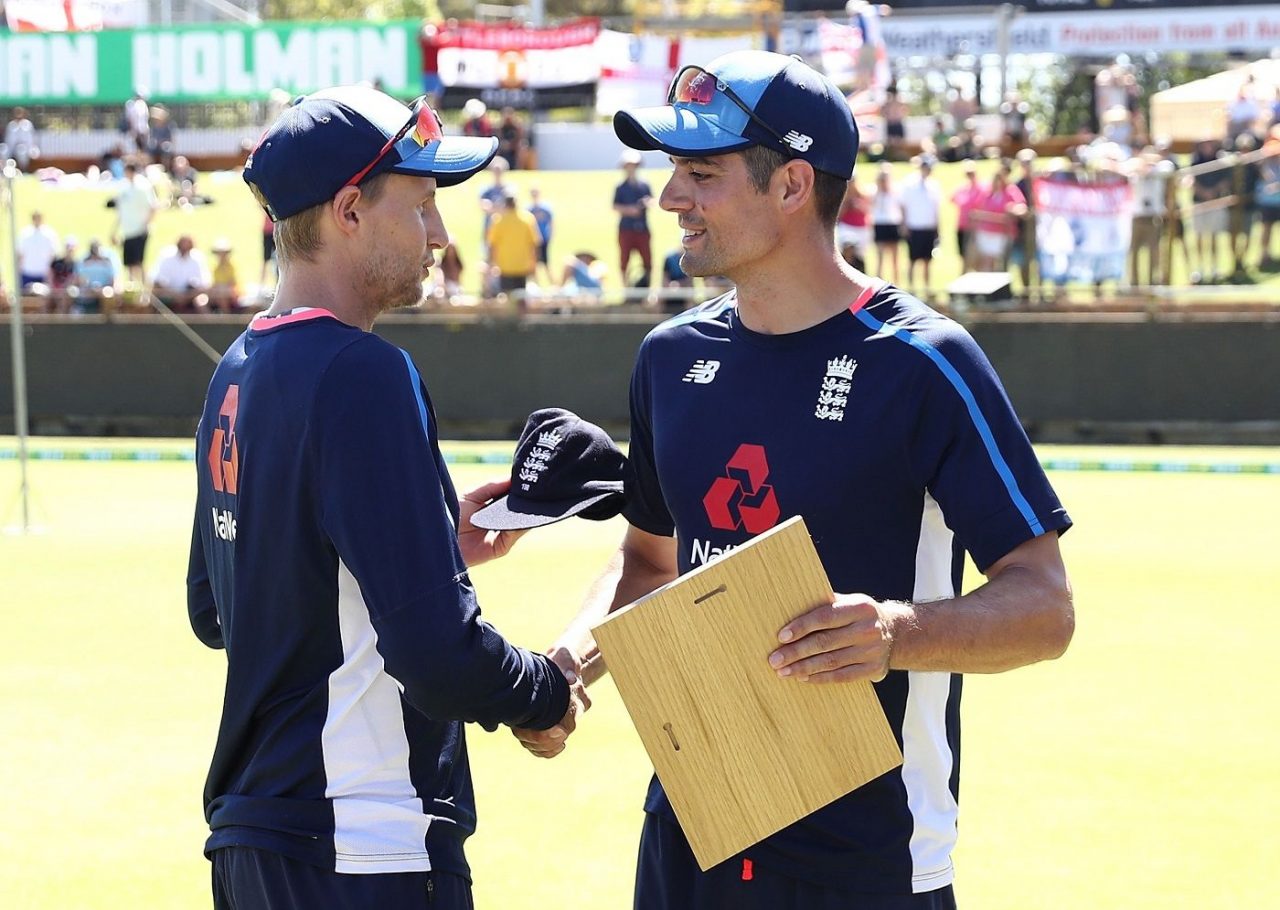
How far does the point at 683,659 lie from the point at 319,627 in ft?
2.16

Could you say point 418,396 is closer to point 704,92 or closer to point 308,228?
point 308,228

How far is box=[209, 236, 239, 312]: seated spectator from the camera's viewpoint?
71.5 feet

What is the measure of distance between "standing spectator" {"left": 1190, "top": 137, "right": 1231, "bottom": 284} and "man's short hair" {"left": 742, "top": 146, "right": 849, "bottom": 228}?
19710 millimetres

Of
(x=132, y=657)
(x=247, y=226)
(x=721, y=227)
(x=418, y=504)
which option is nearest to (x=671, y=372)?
(x=721, y=227)

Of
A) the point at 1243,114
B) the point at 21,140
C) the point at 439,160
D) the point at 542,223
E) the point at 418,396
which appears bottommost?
the point at 542,223

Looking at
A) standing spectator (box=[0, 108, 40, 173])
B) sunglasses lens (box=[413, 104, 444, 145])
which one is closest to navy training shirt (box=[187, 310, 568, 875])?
sunglasses lens (box=[413, 104, 444, 145])

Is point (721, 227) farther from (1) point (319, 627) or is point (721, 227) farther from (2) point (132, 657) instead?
(2) point (132, 657)

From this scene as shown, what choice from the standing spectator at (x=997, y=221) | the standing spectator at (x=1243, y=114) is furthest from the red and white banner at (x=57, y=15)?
the standing spectator at (x=997, y=221)

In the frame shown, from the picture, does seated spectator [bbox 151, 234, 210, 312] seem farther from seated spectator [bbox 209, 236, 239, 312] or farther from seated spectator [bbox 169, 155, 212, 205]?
seated spectator [bbox 169, 155, 212, 205]

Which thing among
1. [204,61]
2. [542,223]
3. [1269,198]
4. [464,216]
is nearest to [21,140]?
[204,61]

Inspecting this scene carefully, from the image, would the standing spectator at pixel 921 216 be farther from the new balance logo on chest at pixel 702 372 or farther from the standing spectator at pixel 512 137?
the new balance logo on chest at pixel 702 372

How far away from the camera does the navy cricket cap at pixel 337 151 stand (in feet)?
10.5

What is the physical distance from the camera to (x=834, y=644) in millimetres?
2893

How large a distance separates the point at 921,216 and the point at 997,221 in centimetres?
274
